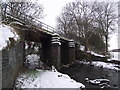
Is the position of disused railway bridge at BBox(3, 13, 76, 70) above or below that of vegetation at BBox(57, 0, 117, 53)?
below

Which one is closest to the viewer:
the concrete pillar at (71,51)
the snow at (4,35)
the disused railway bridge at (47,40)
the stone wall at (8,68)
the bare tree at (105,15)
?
the stone wall at (8,68)

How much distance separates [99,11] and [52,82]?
26941 mm

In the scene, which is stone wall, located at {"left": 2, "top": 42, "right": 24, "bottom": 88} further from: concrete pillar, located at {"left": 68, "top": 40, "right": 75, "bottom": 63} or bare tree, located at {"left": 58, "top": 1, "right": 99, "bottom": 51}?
bare tree, located at {"left": 58, "top": 1, "right": 99, "bottom": 51}

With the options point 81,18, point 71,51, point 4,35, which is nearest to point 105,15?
point 81,18

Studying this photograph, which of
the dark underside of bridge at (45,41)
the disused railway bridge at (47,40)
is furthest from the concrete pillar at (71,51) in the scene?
the dark underside of bridge at (45,41)

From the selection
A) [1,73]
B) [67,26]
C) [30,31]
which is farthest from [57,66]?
[67,26]

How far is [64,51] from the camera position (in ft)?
88.1

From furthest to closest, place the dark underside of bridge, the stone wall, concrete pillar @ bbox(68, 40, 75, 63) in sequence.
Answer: concrete pillar @ bbox(68, 40, 75, 63) → the dark underside of bridge → the stone wall

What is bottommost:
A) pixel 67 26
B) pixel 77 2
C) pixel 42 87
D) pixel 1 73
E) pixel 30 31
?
pixel 42 87

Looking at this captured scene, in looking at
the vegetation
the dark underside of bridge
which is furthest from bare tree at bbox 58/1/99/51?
the dark underside of bridge

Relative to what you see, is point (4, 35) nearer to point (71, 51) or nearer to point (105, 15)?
point (71, 51)

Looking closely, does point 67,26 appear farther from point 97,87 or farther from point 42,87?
point 42,87

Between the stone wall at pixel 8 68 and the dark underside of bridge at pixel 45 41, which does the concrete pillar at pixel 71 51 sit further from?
the stone wall at pixel 8 68

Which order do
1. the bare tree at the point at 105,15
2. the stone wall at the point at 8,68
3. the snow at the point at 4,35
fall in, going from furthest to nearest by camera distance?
the bare tree at the point at 105,15, the snow at the point at 4,35, the stone wall at the point at 8,68
